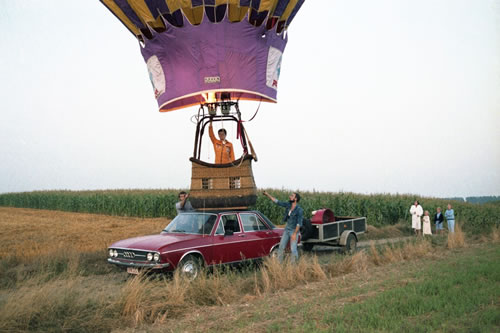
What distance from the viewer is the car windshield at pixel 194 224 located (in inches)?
392

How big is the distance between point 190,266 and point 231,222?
1690 mm

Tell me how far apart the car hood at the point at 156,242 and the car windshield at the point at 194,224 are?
22 centimetres

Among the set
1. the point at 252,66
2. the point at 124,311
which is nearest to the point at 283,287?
the point at 124,311

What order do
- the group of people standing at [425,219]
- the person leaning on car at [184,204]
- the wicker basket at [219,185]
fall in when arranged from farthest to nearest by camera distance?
1. the group of people standing at [425,219]
2. the person leaning on car at [184,204]
3. the wicker basket at [219,185]

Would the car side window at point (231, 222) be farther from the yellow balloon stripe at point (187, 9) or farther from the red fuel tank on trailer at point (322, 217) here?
the yellow balloon stripe at point (187, 9)

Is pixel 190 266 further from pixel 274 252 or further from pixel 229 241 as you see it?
pixel 274 252

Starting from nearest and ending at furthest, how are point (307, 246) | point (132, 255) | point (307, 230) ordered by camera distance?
1. point (132, 255)
2. point (307, 230)
3. point (307, 246)

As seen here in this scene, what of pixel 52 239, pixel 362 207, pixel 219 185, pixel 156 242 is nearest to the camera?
pixel 156 242

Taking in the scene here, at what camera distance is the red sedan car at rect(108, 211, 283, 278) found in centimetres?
879

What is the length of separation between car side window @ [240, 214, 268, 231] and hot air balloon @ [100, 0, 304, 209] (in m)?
0.48

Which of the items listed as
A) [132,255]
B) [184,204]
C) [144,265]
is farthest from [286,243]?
[132,255]

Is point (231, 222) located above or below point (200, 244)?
above

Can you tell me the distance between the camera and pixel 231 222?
10.4 m

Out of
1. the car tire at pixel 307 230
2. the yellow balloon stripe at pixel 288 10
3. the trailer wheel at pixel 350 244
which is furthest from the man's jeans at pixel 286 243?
the yellow balloon stripe at pixel 288 10
